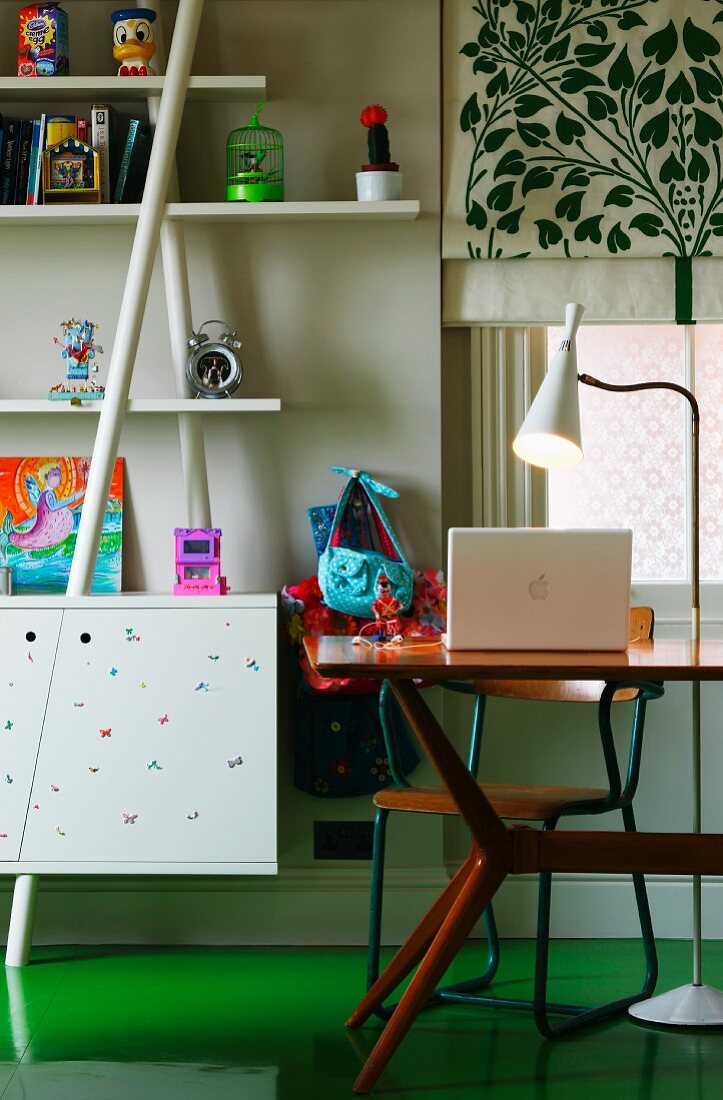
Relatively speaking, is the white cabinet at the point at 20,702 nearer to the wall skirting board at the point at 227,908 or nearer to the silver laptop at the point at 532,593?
the wall skirting board at the point at 227,908

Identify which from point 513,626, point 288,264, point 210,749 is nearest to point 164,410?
point 288,264

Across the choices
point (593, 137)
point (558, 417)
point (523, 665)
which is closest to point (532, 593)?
point (523, 665)

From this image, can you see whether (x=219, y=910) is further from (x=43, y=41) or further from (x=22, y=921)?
(x=43, y=41)

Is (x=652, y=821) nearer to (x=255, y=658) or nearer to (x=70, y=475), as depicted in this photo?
(x=255, y=658)

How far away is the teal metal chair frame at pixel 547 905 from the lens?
256cm

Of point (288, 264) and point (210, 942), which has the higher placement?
point (288, 264)

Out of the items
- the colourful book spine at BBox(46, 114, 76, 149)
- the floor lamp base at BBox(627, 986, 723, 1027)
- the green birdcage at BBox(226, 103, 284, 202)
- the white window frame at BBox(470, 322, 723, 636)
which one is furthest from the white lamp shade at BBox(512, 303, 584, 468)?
the colourful book spine at BBox(46, 114, 76, 149)

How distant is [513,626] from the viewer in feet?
7.36

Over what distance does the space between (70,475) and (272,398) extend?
606 millimetres

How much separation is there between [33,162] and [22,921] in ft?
6.61

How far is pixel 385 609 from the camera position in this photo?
3027 millimetres

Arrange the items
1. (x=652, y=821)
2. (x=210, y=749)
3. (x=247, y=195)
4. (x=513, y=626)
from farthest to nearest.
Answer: (x=652, y=821) < (x=247, y=195) < (x=210, y=749) < (x=513, y=626)

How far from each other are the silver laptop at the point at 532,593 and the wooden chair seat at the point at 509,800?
478mm

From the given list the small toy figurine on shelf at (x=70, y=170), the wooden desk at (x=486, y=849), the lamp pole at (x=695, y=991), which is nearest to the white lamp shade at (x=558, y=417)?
the lamp pole at (x=695, y=991)
